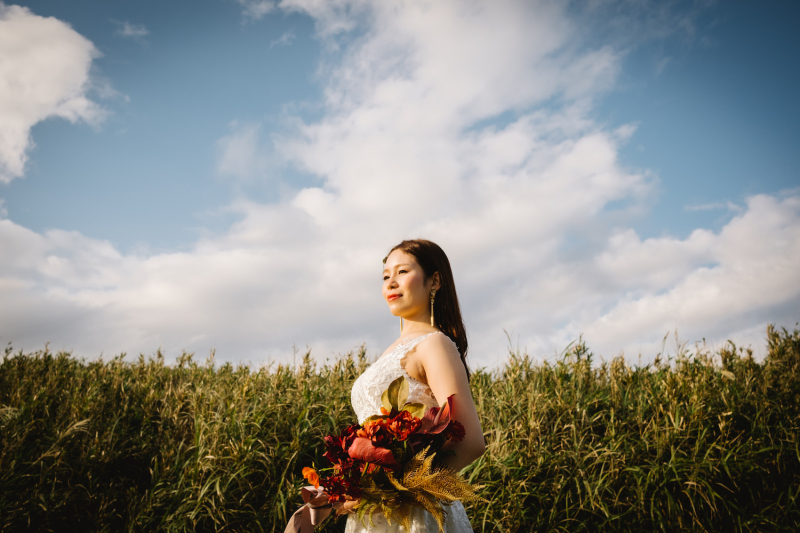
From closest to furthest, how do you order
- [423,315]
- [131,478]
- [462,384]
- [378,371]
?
[462,384], [378,371], [423,315], [131,478]

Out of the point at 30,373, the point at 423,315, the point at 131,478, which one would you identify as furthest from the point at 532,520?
the point at 30,373

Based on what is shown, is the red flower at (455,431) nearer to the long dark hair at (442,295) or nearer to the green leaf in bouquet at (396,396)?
the green leaf in bouquet at (396,396)

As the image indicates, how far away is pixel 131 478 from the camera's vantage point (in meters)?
5.21

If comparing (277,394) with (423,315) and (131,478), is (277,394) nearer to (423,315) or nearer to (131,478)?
(131,478)

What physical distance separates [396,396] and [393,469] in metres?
0.28

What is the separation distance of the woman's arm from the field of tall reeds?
115 inches

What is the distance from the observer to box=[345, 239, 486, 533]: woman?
1.90 metres

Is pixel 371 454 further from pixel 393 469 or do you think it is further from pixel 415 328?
pixel 415 328

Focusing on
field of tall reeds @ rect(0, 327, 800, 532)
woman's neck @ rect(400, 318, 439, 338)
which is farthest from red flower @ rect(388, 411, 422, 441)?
field of tall reeds @ rect(0, 327, 800, 532)

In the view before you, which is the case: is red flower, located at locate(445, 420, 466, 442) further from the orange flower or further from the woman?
the orange flower

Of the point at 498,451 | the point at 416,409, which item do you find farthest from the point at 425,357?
the point at 498,451

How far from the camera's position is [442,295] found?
2.69 m

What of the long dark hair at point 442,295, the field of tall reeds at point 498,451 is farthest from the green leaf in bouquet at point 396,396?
the field of tall reeds at point 498,451

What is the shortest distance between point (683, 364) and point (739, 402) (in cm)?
74
